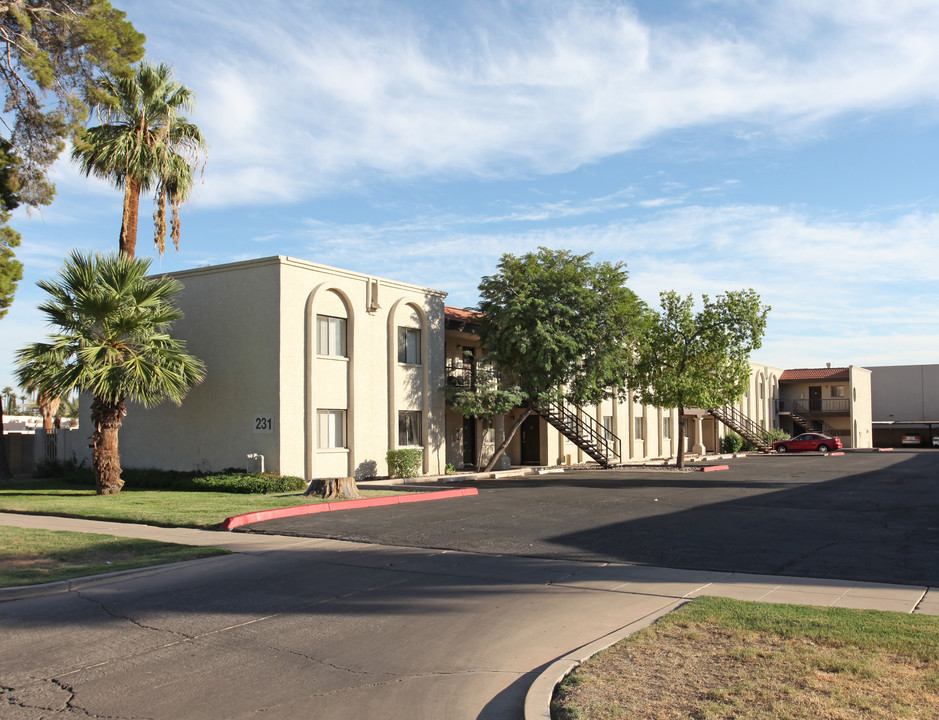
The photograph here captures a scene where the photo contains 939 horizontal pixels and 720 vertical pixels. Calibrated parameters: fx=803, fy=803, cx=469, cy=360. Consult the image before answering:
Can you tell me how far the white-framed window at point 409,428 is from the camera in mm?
28406

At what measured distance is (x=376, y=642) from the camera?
290 inches

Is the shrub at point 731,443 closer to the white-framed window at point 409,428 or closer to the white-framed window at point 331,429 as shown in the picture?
the white-framed window at point 409,428

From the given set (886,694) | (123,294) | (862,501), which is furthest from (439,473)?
(886,694)

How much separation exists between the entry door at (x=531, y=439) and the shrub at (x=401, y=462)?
11.2 meters

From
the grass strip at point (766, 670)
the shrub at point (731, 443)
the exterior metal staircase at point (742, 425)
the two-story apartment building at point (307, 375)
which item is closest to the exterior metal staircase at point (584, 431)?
the two-story apartment building at point (307, 375)

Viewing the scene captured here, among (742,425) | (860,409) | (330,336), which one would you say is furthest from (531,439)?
(860,409)

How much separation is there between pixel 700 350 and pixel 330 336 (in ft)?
54.5

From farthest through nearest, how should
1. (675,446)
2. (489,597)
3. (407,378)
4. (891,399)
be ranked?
(891,399) → (675,446) → (407,378) → (489,597)

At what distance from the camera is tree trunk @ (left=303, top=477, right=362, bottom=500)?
61.2 feet

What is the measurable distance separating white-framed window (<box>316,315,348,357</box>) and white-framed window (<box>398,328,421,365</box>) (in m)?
2.89

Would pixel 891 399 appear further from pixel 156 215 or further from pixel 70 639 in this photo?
pixel 70 639

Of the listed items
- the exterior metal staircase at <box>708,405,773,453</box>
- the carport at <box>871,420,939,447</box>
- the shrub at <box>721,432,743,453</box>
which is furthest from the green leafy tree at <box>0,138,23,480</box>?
the carport at <box>871,420,939,447</box>

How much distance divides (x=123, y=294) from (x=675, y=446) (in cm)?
3556

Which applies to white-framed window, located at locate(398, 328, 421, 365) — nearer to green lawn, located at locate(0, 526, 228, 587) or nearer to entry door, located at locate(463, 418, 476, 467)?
entry door, located at locate(463, 418, 476, 467)
